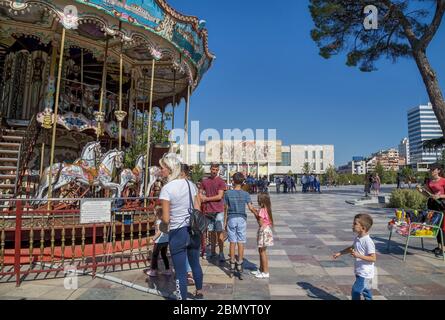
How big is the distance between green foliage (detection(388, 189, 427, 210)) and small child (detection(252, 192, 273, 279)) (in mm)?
10627

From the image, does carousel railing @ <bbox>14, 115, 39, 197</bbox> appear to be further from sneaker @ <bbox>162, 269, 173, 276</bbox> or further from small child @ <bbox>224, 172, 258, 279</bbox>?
small child @ <bbox>224, 172, 258, 279</bbox>

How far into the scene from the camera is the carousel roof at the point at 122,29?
6.90m

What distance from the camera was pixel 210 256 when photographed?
568cm

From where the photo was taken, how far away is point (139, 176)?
9391 mm

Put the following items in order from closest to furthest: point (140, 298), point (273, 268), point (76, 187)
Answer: point (140, 298)
point (273, 268)
point (76, 187)

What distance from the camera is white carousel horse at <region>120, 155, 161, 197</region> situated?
341 inches

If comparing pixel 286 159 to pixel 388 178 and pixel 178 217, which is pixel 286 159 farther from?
pixel 178 217

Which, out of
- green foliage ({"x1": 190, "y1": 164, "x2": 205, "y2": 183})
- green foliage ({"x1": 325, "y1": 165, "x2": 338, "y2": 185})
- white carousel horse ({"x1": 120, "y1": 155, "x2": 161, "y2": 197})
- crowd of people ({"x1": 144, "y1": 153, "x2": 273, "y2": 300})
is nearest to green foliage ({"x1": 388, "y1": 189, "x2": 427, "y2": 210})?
white carousel horse ({"x1": 120, "y1": 155, "x2": 161, "y2": 197})

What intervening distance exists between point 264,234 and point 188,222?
5.24 feet

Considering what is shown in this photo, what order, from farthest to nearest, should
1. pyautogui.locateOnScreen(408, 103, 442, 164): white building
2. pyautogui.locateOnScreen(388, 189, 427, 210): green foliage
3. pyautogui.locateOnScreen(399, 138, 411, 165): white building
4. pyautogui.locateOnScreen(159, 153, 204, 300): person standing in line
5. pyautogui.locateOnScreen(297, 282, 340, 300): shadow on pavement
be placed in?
pyautogui.locateOnScreen(399, 138, 411, 165): white building → pyautogui.locateOnScreen(408, 103, 442, 164): white building → pyautogui.locateOnScreen(388, 189, 427, 210): green foliage → pyautogui.locateOnScreen(297, 282, 340, 300): shadow on pavement → pyautogui.locateOnScreen(159, 153, 204, 300): person standing in line

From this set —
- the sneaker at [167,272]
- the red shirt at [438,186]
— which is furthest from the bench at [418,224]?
the sneaker at [167,272]

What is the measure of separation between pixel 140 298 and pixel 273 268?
224 cm
